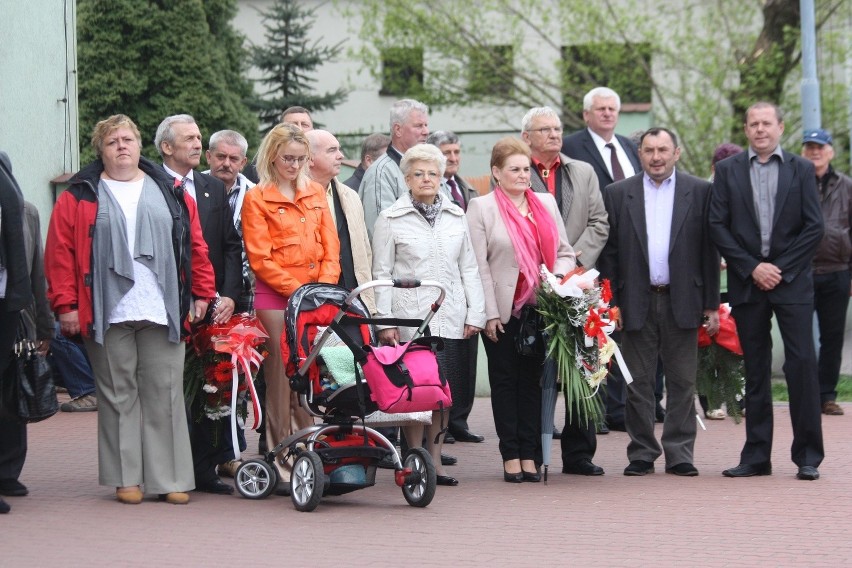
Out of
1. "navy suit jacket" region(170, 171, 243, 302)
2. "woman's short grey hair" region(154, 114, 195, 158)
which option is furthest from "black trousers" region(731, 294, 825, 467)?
"woman's short grey hair" region(154, 114, 195, 158)

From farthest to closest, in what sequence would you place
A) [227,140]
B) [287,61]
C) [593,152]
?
[287,61] → [593,152] → [227,140]

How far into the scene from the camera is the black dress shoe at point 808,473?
9.45 meters

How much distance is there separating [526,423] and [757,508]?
1778mm

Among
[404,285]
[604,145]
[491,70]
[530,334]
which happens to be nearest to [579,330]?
[530,334]

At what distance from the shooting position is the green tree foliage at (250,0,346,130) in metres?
31.2

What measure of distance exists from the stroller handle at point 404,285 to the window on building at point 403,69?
63.8 feet

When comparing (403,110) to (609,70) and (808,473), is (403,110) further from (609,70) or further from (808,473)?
(609,70)

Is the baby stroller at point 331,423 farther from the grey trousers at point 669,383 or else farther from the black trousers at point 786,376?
the black trousers at point 786,376

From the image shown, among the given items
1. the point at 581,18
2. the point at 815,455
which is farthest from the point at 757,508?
the point at 581,18

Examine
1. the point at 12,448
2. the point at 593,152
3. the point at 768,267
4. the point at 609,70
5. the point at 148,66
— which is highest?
the point at 609,70

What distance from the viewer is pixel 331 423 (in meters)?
8.73

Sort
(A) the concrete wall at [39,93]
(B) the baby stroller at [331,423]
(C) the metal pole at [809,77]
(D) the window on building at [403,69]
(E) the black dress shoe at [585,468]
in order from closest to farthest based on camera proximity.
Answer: (B) the baby stroller at [331,423]
(E) the black dress shoe at [585,468]
(A) the concrete wall at [39,93]
(C) the metal pole at [809,77]
(D) the window on building at [403,69]

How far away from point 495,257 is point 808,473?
2448 millimetres

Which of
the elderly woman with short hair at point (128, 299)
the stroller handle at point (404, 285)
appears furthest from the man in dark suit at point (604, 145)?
the elderly woman with short hair at point (128, 299)
